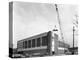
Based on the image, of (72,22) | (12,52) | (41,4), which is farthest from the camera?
(72,22)

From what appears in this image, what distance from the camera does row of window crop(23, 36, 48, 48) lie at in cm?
470

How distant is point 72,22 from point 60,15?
35 centimetres

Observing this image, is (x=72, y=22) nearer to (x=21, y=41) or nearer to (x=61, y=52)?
(x=61, y=52)

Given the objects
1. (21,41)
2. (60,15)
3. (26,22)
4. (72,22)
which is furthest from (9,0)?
(72,22)

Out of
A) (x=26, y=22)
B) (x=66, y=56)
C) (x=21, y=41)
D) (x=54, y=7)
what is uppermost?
(x=54, y=7)

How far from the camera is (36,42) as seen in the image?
4.81 m

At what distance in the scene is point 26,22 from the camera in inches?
184

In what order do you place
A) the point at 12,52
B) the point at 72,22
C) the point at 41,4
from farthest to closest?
the point at 72,22 → the point at 41,4 → the point at 12,52

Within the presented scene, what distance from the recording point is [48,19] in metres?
4.92

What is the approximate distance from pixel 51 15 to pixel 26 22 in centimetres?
63

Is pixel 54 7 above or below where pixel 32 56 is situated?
above

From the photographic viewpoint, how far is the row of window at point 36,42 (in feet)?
15.4

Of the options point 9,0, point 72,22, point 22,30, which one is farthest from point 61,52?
point 9,0

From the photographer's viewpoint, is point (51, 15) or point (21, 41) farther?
point (51, 15)
